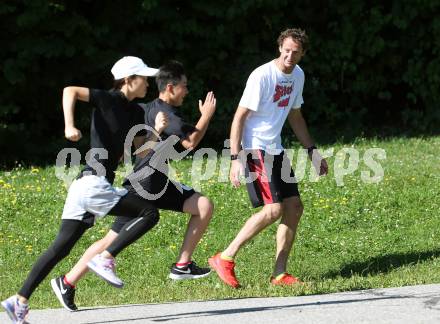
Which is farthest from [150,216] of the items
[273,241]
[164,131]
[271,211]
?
[273,241]

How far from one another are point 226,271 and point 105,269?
146cm

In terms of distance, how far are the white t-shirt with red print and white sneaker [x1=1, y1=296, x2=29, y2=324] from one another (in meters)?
2.36

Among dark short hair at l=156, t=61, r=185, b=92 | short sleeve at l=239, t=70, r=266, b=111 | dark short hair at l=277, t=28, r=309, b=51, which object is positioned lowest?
short sleeve at l=239, t=70, r=266, b=111

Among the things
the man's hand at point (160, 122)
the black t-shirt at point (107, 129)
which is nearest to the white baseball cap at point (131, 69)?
the black t-shirt at point (107, 129)

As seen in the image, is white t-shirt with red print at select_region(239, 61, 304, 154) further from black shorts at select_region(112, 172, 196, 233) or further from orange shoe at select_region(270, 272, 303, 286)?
orange shoe at select_region(270, 272, 303, 286)

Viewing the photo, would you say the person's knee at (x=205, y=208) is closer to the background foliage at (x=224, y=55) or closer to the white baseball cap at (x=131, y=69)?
the white baseball cap at (x=131, y=69)

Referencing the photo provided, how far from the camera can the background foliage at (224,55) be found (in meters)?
15.0

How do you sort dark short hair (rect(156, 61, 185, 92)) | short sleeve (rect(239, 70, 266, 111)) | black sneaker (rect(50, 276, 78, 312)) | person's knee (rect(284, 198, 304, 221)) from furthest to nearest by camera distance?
person's knee (rect(284, 198, 304, 221)), short sleeve (rect(239, 70, 266, 111)), dark short hair (rect(156, 61, 185, 92)), black sneaker (rect(50, 276, 78, 312))

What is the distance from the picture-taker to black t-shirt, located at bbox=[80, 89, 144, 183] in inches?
261

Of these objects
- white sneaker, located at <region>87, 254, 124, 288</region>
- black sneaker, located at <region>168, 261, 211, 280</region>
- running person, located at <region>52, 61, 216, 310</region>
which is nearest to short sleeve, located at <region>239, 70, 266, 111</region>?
running person, located at <region>52, 61, 216, 310</region>

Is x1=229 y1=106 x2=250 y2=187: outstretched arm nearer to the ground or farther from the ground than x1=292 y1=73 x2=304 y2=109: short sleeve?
nearer to the ground

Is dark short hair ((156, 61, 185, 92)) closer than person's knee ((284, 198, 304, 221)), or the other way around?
dark short hair ((156, 61, 185, 92))

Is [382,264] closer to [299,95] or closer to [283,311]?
[299,95]

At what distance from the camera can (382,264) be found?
8711 millimetres
